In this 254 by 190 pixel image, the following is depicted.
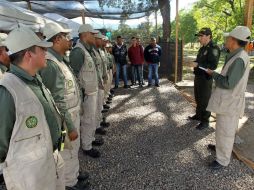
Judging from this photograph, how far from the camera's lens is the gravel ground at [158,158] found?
12.6 ft

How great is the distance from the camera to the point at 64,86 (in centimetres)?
304

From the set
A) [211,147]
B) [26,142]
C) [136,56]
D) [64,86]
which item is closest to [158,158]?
[211,147]

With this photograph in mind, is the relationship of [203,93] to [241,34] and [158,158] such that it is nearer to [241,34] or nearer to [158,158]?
[158,158]

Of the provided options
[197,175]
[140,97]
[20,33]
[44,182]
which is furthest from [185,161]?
[140,97]

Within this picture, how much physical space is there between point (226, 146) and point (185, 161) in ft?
2.41

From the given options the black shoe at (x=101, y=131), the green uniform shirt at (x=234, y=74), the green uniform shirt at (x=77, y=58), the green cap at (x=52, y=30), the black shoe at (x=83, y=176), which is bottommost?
the black shoe at (x=101, y=131)

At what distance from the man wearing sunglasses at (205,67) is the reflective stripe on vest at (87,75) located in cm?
238

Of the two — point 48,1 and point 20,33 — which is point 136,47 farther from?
point 20,33

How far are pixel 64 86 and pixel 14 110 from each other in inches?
43.9

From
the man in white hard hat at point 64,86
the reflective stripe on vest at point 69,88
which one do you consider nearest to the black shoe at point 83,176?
the man in white hard hat at point 64,86

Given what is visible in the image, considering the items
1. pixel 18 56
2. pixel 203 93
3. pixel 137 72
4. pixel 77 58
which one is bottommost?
pixel 137 72

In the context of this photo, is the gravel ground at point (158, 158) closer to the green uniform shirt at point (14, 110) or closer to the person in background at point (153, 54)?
the green uniform shirt at point (14, 110)

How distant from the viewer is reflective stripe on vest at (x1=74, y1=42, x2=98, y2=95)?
4.28 m

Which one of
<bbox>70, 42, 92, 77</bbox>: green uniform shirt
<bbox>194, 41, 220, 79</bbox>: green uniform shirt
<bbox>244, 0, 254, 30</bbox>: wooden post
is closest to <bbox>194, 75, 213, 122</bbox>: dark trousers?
<bbox>194, 41, 220, 79</bbox>: green uniform shirt
